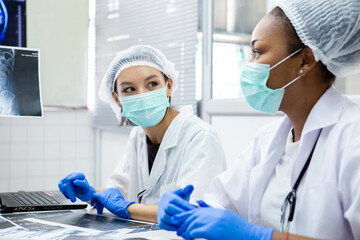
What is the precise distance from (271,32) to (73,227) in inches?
34.2

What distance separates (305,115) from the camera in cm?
135

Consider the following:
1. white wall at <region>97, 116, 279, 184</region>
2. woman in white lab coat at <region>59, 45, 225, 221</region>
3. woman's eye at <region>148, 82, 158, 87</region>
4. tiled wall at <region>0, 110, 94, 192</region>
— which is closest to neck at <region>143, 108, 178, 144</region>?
woman in white lab coat at <region>59, 45, 225, 221</region>

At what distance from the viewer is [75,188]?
5.78 ft

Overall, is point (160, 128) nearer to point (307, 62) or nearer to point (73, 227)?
point (73, 227)

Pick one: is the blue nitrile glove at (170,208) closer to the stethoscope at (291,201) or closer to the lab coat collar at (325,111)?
the stethoscope at (291,201)

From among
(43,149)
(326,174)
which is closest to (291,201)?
(326,174)

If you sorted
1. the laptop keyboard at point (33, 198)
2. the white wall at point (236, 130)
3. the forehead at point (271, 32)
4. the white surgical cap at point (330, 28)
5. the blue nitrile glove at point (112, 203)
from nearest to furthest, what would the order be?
the white surgical cap at point (330, 28) < the forehead at point (271, 32) < the blue nitrile glove at point (112, 203) < the laptop keyboard at point (33, 198) < the white wall at point (236, 130)

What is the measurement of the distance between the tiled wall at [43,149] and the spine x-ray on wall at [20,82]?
1.89 metres

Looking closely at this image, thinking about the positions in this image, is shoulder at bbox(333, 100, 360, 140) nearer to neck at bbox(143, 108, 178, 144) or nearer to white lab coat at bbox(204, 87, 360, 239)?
white lab coat at bbox(204, 87, 360, 239)

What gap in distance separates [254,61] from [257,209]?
1.55 ft

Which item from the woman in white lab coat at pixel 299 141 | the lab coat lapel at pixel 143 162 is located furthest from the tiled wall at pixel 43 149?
the woman in white lab coat at pixel 299 141

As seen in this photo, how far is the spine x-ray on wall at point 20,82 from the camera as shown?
1.89 m

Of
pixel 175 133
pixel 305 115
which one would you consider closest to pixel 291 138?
pixel 305 115

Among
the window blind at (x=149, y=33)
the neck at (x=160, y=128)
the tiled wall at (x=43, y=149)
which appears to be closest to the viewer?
the neck at (x=160, y=128)
